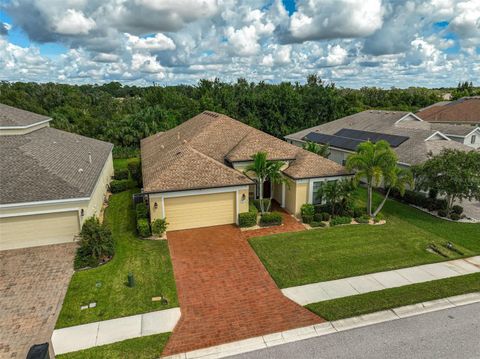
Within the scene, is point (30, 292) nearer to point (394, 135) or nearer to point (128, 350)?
point (128, 350)

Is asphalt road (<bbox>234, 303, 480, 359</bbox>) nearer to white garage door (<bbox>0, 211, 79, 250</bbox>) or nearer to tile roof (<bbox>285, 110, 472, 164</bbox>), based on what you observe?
white garage door (<bbox>0, 211, 79, 250</bbox>)

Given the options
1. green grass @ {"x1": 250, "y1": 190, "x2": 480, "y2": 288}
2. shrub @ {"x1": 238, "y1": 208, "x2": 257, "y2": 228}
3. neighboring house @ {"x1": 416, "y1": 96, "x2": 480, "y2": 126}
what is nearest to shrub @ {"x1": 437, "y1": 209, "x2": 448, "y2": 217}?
green grass @ {"x1": 250, "y1": 190, "x2": 480, "y2": 288}

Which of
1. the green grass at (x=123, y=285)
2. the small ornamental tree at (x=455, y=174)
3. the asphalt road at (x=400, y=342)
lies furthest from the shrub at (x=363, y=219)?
the green grass at (x=123, y=285)

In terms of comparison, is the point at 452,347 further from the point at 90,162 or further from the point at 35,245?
the point at 90,162

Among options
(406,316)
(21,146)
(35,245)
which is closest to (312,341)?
(406,316)

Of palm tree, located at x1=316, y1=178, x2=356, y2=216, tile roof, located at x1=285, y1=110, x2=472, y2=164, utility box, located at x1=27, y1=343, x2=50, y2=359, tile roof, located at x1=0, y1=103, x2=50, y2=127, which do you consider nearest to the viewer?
utility box, located at x1=27, y1=343, x2=50, y2=359

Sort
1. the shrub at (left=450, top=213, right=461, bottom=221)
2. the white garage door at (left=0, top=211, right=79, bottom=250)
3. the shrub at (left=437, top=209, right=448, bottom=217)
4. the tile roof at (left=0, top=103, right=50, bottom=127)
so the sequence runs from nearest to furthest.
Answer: the white garage door at (left=0, top=211, right=79, bottom=250) → the shrub at (left=450, top=213, right=461, bottom=221) → the shrub at (left=437, top=209, right=448, bottom=217) → the tile roof at (left=0, top=103, right=50, bottom=127)
